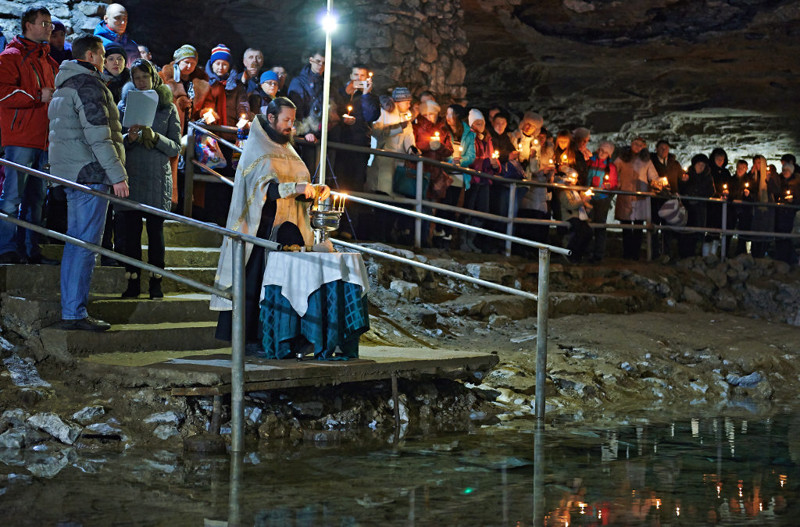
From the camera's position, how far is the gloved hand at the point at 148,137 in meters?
6.90

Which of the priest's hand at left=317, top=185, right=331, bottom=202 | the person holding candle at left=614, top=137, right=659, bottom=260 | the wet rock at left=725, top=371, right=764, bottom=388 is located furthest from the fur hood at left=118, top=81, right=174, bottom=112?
the person holding candle at left=614, top=137, right=659, bottom=260

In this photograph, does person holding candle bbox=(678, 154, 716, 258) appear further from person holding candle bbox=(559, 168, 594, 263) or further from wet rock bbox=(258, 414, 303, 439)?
wet rock bbox=(258, 414, 303, 439)

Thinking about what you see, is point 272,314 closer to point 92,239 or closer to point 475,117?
point 92,239

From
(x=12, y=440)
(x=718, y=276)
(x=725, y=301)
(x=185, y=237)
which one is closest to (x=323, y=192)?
(x=12, y=440)

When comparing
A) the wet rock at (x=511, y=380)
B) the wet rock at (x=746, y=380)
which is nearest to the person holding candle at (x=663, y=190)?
the wet rock at (x=746, y=380)

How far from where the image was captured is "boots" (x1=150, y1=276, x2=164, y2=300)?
683 cm

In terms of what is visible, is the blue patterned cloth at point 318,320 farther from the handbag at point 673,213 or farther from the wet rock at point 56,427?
the handbag at point 673,213

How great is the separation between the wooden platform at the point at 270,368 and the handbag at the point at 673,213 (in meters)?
7.43

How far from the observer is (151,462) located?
15.7ft

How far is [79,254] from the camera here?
587cm

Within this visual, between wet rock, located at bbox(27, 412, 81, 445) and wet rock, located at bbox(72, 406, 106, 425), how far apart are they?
9cm

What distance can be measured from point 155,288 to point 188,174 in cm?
187

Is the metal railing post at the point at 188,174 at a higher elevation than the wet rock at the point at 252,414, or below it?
higher

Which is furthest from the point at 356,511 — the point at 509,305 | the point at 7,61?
the point at 509,305
